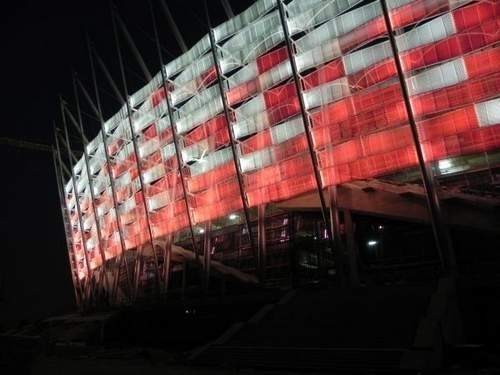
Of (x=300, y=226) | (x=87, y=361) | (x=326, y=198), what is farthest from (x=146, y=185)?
(x=87, y=361)

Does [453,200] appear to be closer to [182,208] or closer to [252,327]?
[252,327]

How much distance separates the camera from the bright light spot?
27.5 metres

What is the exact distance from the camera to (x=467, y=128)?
84.9 ft

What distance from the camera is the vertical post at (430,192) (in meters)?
25.3

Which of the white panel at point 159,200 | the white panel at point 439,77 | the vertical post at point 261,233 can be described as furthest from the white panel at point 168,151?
the white panel at point 439,77

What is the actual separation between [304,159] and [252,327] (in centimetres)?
1347

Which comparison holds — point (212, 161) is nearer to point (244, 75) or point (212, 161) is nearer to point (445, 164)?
point (244, 75)

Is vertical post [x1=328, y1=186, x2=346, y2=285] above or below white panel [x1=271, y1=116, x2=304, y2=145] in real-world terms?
below

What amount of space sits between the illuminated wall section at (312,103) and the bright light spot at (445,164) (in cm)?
110

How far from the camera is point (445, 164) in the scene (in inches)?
1089

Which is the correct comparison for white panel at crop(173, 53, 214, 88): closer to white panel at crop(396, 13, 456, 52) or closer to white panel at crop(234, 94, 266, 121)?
white panel at crop(234, 94, 266, 121)

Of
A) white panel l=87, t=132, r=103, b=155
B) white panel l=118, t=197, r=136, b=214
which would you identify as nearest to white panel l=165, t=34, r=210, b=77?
white panel l=118, t=197, r=136, b=214

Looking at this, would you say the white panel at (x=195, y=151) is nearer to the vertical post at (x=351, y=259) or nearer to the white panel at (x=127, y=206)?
the white panel at (x=127, y=206)

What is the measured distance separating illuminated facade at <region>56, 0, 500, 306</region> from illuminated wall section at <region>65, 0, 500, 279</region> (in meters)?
0.07
